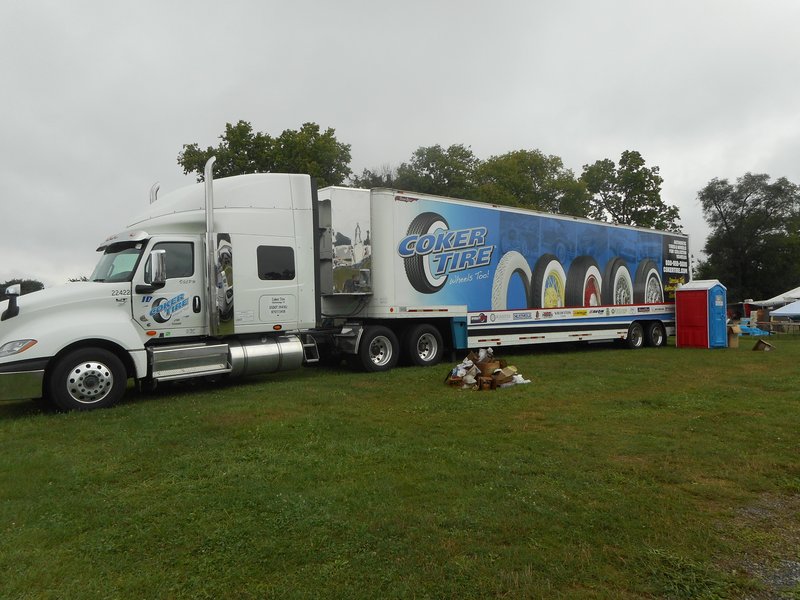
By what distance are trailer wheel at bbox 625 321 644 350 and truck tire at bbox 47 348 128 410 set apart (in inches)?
569

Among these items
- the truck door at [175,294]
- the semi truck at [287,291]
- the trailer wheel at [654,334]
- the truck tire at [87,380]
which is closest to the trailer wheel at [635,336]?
the trailer wheel at [654,334]

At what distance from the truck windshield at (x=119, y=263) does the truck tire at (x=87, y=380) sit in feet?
4.20

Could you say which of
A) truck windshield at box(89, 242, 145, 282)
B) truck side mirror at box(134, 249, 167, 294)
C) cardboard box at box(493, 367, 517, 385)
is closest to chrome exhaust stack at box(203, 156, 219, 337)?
truck side mirror at box(134, 249, 167, 294)

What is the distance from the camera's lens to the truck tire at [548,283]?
48.2ft

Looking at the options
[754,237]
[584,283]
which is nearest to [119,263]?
[584,283]

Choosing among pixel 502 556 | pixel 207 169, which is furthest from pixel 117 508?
pixel 207 169

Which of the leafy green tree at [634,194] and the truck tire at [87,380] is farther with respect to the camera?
the leafy green tree at [634,194]

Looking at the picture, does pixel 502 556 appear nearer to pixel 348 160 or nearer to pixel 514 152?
pixel 348 160

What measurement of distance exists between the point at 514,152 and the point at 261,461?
42098 millimetres

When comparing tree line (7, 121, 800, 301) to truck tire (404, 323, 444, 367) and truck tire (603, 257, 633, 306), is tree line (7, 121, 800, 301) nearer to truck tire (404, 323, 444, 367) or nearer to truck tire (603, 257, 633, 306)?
truck tire (404, 323, 444, 367)

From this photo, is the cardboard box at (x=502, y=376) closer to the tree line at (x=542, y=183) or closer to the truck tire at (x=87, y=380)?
the truck tire at (x=87, y=380)

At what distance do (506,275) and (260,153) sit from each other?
18.0m

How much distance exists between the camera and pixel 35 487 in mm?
4746

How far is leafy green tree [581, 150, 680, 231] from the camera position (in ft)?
131
